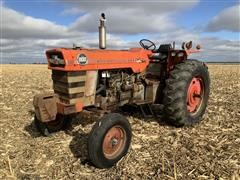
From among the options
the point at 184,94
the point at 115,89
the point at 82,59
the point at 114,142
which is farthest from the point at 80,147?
the point at 184,94

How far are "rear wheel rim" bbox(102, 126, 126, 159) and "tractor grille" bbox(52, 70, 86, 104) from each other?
0.87 m

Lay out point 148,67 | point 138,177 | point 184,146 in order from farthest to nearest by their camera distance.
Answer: point 148,67 < point 184,146 < point 138,177

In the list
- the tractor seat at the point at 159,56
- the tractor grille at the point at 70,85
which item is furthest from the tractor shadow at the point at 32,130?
the tractor seat at the point at 159,56

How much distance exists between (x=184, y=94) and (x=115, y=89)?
4.47 feet

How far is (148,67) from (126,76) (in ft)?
2.68

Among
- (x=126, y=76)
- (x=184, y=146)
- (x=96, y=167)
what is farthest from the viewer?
(x=126, y=76)

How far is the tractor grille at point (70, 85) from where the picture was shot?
5344mm

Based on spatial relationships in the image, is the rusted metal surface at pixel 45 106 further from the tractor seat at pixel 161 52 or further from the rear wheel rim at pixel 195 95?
the rear wheel rim at pixel 195 95

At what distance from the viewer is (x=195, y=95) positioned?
7180 millimetres

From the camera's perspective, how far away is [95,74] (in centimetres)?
571

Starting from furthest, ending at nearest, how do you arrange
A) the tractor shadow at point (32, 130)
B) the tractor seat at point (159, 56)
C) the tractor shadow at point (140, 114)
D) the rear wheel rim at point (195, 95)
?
the tractor shadow at point (140, 114)
the rear wheel rim at point (195, 95)
the tractor seat at point (159, 56)
the tractor shadow at point (32, 130)

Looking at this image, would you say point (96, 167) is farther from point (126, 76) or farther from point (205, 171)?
point (126, 76)

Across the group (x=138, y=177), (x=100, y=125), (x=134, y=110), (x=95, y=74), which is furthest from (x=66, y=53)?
(x=134, y=110)

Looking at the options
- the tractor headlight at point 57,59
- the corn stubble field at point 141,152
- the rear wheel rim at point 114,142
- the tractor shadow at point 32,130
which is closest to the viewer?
the corn stubble field at point 141,152
